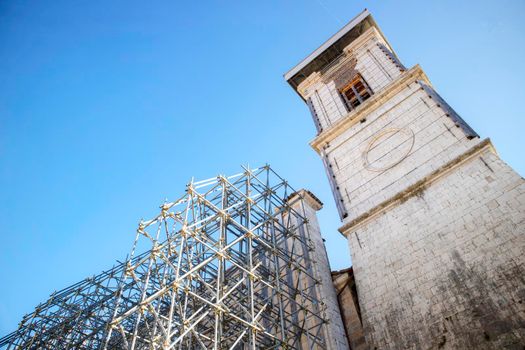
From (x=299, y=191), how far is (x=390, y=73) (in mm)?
7731

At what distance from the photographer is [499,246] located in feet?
30.3

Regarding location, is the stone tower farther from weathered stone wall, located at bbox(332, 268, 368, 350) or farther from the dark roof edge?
the dark roof edge

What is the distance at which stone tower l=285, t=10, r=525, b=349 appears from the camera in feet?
29.0

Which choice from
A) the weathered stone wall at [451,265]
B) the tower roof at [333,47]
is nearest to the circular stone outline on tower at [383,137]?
the weathered stone wall at [451,265]

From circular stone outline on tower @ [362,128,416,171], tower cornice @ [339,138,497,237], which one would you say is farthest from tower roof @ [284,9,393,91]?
tower cornice @ [339,138,497,237]

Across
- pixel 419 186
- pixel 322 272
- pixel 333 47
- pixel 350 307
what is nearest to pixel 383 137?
pixel 419 186

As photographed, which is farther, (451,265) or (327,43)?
(327,43)

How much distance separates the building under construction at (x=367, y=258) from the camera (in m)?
8.88

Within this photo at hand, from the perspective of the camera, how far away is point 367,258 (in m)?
12.1

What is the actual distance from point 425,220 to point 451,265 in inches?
70.2

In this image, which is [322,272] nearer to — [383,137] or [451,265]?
[451,265]

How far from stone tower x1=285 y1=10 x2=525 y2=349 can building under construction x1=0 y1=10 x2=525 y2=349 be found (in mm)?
36

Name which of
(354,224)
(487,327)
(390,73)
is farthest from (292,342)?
(390,73)

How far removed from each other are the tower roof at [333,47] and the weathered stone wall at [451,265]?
1445 centimetres
